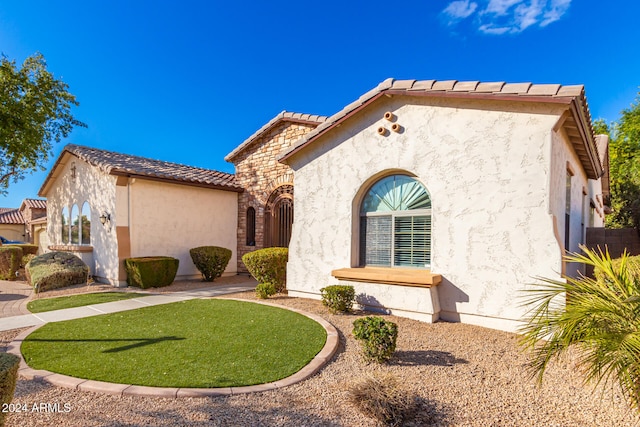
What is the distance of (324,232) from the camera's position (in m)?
9.66

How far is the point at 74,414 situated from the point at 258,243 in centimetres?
1147

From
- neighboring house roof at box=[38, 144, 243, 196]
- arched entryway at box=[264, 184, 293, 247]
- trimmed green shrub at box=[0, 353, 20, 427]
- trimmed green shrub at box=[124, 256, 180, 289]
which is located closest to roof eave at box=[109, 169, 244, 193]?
neighboring house roof at box=[38, 144, 243, 196]

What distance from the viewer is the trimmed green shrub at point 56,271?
11945 mm

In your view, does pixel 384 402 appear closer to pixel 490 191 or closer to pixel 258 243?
pixel 490 191

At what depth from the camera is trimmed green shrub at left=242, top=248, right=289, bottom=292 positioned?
1048 cm

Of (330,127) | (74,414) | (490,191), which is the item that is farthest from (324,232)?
(74,414)

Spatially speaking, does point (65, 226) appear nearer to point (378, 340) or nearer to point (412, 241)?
point (412, 241)

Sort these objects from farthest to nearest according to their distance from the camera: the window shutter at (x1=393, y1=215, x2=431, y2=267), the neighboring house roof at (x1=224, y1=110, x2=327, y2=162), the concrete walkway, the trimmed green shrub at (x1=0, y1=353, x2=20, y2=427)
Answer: the neighboring house roof at (x1=224, y1=110, x2=327, y2=162)
the window shutter at (x1=393, y1=215, x2=431, y2=267)
the concrete walkway
the trimmed green shrub at (x1=0, y1=353, x2=20, y2=427)

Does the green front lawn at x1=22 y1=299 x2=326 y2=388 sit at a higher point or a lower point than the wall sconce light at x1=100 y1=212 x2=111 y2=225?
lower

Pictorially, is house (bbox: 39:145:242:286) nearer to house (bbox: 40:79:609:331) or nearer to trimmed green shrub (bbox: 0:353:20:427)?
A: house (bbox: 40:79:609:331)

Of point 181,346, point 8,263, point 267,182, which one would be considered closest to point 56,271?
point 8,263

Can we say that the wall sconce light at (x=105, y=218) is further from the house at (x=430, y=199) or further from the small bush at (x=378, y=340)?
the small bush at (x=378, y=340)

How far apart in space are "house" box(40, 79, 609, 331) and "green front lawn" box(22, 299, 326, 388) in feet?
8.36

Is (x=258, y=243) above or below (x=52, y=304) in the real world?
above
